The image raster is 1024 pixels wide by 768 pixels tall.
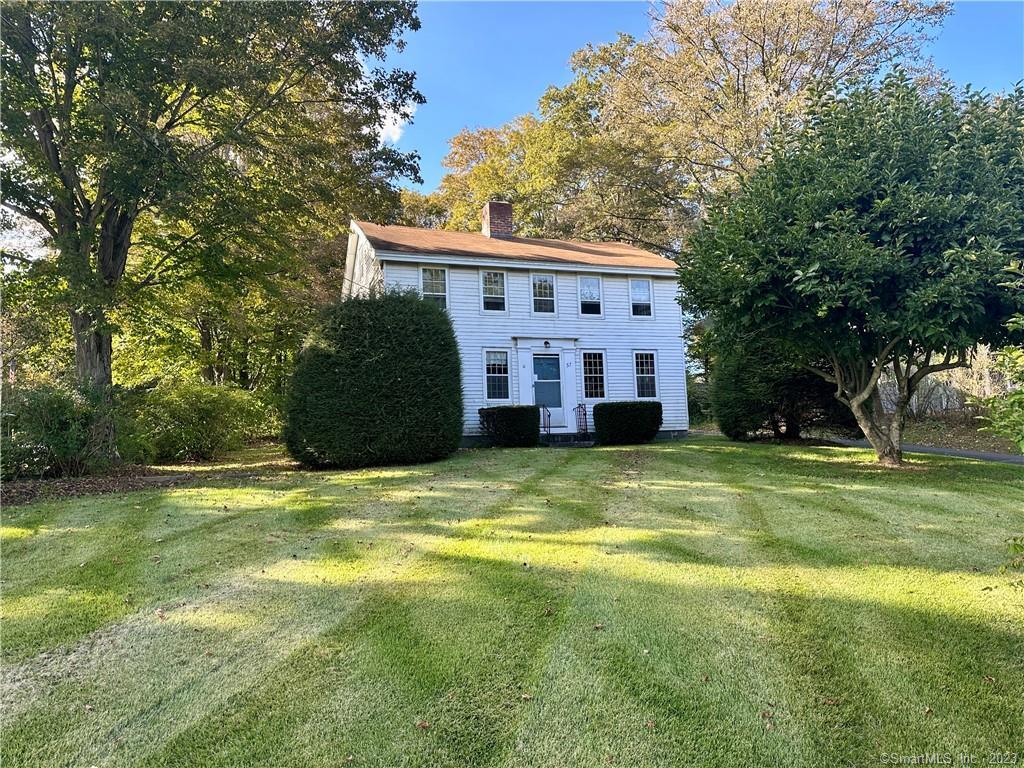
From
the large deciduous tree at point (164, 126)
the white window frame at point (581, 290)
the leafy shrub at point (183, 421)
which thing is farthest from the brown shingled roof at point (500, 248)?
the leafy shrub at point (183, 421)

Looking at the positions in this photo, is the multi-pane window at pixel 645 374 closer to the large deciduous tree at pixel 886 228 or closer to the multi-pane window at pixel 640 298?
the multi-pane window at pixel 640 298

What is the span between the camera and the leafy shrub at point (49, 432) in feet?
27.2

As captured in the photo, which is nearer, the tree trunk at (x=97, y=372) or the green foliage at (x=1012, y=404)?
the green foliage at (x=1012, y=404)

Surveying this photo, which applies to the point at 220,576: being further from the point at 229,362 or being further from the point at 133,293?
the point at 229,362

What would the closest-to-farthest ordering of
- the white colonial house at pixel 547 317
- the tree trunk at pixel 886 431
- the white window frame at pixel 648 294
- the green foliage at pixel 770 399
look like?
the tree trunk at pixel 886 431, the green foliage at pixel 770 399, the white colonial house at pixel 547 317, the white window frame at pixel 648 294

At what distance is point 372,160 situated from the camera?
18844mm

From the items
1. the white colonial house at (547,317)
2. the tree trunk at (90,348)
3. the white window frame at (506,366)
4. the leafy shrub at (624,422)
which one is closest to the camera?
the tree trunk at (90,348)

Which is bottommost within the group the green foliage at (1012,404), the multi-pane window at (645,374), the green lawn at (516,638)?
the green lawn at (516,638)

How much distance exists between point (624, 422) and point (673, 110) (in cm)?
1351

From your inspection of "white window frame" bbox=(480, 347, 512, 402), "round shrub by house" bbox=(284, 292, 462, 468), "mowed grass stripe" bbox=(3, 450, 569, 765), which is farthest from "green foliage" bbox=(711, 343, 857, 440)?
"mowed grass stripe" bbox=(3, 450, 569, 765)

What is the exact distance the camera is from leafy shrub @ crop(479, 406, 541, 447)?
13.4 meters

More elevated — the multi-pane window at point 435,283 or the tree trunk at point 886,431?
the multi-pane window at point 435,283

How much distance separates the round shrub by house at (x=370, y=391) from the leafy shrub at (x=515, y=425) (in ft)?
9.49

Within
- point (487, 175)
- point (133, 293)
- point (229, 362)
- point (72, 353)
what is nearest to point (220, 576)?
point (133, 293)
